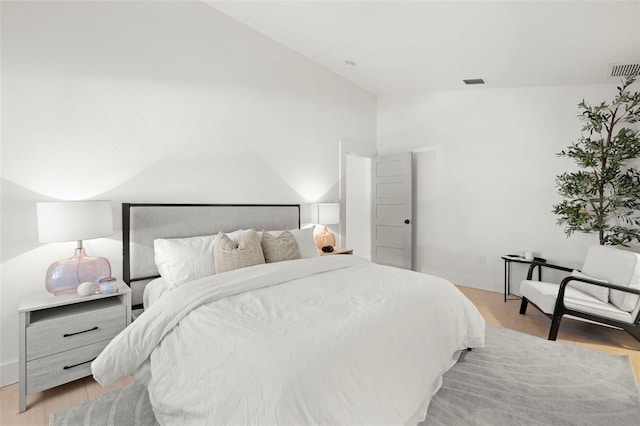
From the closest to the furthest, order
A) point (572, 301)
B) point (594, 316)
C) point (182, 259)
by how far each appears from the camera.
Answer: point (182, 259) → point (594, 316) → point (572, 301)

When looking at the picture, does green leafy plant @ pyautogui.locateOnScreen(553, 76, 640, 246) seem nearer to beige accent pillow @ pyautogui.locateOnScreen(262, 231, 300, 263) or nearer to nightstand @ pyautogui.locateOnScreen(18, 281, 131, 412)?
beige accent pillow @ pyautogui.locateOnScreen(262, 231, 300, 263)

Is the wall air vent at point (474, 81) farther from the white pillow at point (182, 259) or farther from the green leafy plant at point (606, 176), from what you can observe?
the white pillow at point (182, 259)

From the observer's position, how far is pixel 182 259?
242 cm

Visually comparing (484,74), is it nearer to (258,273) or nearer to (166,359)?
(258,273)

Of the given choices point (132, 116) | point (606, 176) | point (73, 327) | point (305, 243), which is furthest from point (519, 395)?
point (132, 116)

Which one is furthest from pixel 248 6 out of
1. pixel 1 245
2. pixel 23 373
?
pixel 23 373

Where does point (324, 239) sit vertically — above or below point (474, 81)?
below

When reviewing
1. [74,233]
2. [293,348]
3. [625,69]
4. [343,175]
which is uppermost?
[625,69]

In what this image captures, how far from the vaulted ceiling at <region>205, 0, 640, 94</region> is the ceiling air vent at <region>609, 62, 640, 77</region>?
0.09 m

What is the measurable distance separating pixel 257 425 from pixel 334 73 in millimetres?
4550

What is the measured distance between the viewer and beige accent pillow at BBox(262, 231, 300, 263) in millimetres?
2820

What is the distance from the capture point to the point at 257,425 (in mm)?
1096

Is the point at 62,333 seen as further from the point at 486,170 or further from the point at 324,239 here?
the point at 486,170

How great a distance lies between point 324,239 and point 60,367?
292cm
